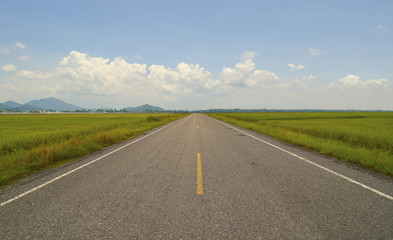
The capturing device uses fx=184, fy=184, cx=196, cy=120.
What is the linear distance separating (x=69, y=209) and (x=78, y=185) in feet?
3.90

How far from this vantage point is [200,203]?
3344mm

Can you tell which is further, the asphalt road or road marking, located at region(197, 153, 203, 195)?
road marking, located at region(197, 153, 203, 195)

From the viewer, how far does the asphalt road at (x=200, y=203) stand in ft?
8.55

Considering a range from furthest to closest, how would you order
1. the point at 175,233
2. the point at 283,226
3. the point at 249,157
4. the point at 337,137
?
the point at 337,137 → the point at 249,157 → the point at 283,226 → the point at 175,233

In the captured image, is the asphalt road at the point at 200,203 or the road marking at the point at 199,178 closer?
the asphalt road at the point at 200,203

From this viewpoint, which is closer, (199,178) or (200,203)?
(200,203)

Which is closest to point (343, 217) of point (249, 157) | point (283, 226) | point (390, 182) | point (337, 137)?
point (283, 226)

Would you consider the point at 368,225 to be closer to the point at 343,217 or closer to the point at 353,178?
the point at 343,217

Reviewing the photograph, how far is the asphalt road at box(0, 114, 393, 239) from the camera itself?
2.61 meters

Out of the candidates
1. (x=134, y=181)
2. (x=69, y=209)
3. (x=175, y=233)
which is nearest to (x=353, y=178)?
(x=175, y=233)

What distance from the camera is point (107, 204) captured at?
3.37 meters

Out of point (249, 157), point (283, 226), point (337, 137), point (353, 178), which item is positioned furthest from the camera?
point (337, 137)

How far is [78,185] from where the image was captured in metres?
4.29

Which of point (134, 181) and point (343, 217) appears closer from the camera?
point (343, 217)
